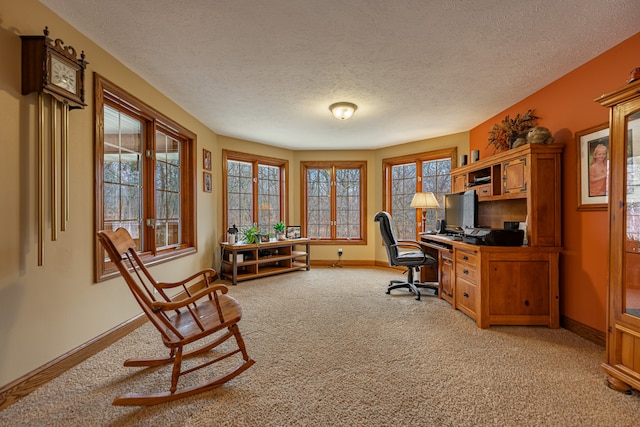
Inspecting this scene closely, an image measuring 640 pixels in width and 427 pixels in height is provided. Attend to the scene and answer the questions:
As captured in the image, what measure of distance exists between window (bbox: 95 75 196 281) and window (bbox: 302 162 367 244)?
8.63ft

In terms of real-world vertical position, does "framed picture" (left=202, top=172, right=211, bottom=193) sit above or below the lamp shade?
above

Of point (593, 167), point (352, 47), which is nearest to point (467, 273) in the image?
point (593, 167)

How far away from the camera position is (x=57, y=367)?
1977 millimetres

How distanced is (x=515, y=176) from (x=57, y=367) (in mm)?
4217

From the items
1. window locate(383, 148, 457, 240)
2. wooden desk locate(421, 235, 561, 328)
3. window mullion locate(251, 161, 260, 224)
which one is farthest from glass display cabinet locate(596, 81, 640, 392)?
window mullion locate(251, 161, 260, 224)

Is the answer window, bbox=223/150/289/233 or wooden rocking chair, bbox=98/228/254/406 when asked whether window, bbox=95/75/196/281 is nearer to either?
wooden rocking chair, bbox=98/228/254/406

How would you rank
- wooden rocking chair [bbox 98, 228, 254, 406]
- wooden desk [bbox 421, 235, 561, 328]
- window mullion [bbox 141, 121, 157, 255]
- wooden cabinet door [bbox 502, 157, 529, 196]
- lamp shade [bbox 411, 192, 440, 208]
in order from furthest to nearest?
lamp shade [bbox 411, 192, 440, 208], window mullion [bbox 141, 121, 157, 255], wooden cabinet door [bbox 502, 157, 529, 196], wooden desk [bbox 421, 235, 561, 328], wooden rocking chair [bbox 98, 228, 254, 406]

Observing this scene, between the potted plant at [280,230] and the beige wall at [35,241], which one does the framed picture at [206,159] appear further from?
the beige wall at [35,241]

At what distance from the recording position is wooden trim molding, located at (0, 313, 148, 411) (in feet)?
5.58

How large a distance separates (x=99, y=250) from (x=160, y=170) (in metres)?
1.39

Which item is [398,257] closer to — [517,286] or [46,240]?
[517,286]

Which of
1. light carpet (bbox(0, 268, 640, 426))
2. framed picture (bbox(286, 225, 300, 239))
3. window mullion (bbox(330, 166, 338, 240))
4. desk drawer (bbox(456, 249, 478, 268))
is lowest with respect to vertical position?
light carpet (bbox(0, 268, 640, 426))

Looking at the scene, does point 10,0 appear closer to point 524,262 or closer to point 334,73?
point 334,73

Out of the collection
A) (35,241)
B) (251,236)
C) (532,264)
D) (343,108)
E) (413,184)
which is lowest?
(532,264)
